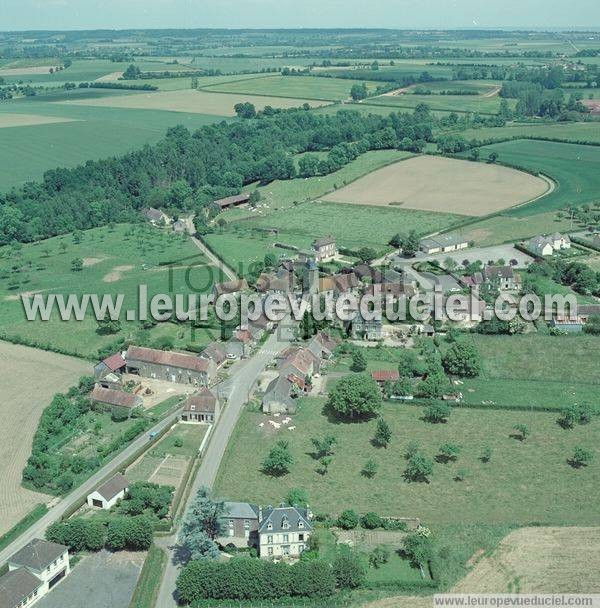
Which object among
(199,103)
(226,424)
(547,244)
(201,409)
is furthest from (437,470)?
(199,103)

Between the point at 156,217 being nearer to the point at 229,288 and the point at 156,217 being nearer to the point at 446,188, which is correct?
the point at 229,288

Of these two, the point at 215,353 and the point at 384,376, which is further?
the point at 215,353

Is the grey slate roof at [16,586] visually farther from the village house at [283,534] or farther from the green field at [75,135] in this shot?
the green field at [75,135]

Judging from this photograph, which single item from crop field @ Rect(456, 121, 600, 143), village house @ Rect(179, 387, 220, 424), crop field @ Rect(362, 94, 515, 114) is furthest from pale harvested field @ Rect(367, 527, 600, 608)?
crop field @ Rect(362, 94, 515, 114)

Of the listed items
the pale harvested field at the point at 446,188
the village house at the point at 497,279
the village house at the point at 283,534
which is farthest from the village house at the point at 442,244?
the village house at the point at 283,534

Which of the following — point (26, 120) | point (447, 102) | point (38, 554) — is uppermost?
point (447, 102)

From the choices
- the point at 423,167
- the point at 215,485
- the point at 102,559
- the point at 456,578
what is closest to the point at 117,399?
the point at 215,485
